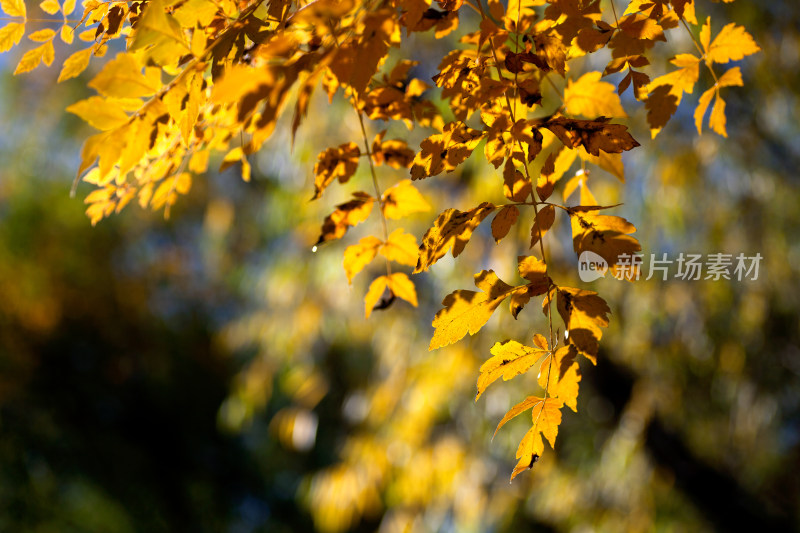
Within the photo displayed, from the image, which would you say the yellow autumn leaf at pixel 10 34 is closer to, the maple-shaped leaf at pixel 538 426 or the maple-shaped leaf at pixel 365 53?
the maple-shaped leaf at pixel 365 53

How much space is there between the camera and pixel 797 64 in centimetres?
186

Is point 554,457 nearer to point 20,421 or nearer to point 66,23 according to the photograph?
point 66,23

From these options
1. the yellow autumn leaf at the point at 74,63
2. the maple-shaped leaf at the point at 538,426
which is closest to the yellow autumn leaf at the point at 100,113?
the yellow autumn leaf at the point at 74,63

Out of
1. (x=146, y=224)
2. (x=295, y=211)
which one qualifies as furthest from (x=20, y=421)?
(x=295, y=211)

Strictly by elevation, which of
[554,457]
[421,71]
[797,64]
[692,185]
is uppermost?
[421,71]

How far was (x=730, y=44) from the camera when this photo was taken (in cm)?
52

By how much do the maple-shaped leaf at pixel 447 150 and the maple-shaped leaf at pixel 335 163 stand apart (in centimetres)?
12

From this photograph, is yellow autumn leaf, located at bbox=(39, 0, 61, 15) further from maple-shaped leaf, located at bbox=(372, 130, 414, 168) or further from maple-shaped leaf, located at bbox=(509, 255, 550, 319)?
maple-shaped leaf, located at bbox=(509, 255, 550, 319)

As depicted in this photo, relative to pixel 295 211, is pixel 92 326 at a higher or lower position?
lower

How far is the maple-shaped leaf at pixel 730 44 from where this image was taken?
51 cm

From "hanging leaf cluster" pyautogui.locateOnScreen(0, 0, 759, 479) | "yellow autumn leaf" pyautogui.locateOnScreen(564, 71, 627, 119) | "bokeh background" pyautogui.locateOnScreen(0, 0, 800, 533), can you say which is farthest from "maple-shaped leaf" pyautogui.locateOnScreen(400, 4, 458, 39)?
"bokeh background" pyautogui.locateOnScreen(0, 0, 800, 533)

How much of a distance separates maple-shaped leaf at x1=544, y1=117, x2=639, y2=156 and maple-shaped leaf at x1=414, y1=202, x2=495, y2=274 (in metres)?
0.07

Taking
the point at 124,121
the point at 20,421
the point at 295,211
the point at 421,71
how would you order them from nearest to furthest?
the point at 124,121 → the point at 421,71 → the point at 295,211 → the point at 20,421

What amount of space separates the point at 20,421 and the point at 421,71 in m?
5.29
